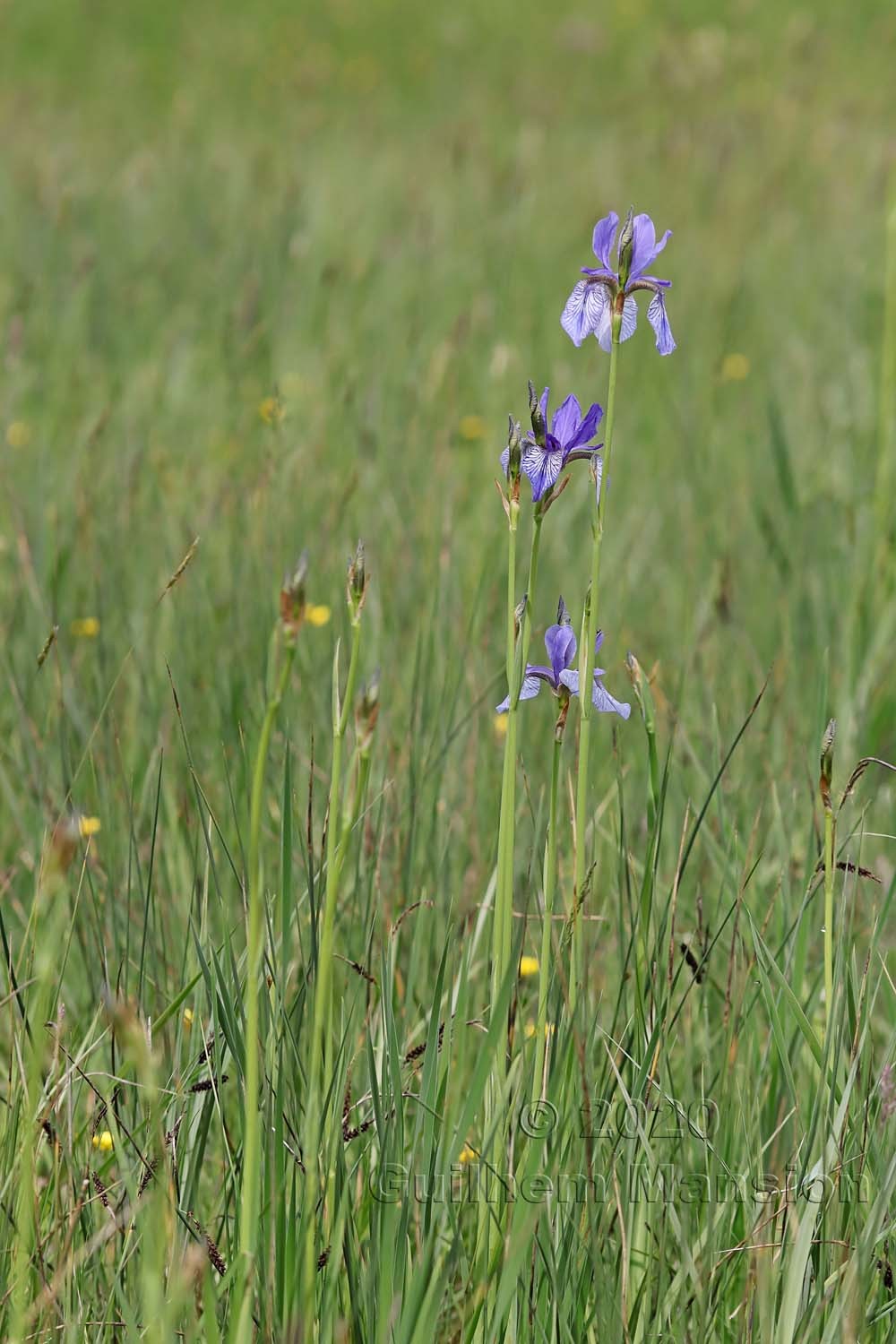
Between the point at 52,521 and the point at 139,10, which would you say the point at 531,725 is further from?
the point at 139,10

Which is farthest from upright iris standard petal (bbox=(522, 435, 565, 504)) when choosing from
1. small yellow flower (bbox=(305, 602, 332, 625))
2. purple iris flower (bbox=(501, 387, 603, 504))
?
small yellow flower (bbox=(305, 602, 332, 625))

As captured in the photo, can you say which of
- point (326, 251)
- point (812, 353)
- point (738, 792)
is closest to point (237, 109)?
point (326, 251)

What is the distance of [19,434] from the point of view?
3.21 m

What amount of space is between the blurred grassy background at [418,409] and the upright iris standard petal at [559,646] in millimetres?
473

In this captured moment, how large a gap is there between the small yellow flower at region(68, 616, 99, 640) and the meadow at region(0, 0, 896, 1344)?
0.02 metres

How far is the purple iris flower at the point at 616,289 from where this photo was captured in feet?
3.33

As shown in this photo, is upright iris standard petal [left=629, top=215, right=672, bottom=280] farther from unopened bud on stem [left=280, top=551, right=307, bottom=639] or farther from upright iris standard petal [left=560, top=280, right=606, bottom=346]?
unopened bud on stem [left=280, top=551, right=307, bottom=639]

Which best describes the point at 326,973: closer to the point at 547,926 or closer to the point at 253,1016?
the point at 253,1016

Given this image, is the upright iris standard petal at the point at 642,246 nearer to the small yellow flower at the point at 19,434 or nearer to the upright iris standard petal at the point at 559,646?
the upright iris standard petal at the point at 559,646

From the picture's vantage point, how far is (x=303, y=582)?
72 cm

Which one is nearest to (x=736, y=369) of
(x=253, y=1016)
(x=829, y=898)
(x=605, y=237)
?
(x=605, y=237)

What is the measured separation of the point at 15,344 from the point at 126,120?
5.27 meters

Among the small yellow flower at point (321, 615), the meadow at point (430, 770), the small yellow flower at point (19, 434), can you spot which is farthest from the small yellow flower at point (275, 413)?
the small yellow flower at point (19, 434)

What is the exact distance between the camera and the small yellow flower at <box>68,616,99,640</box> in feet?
7.60
